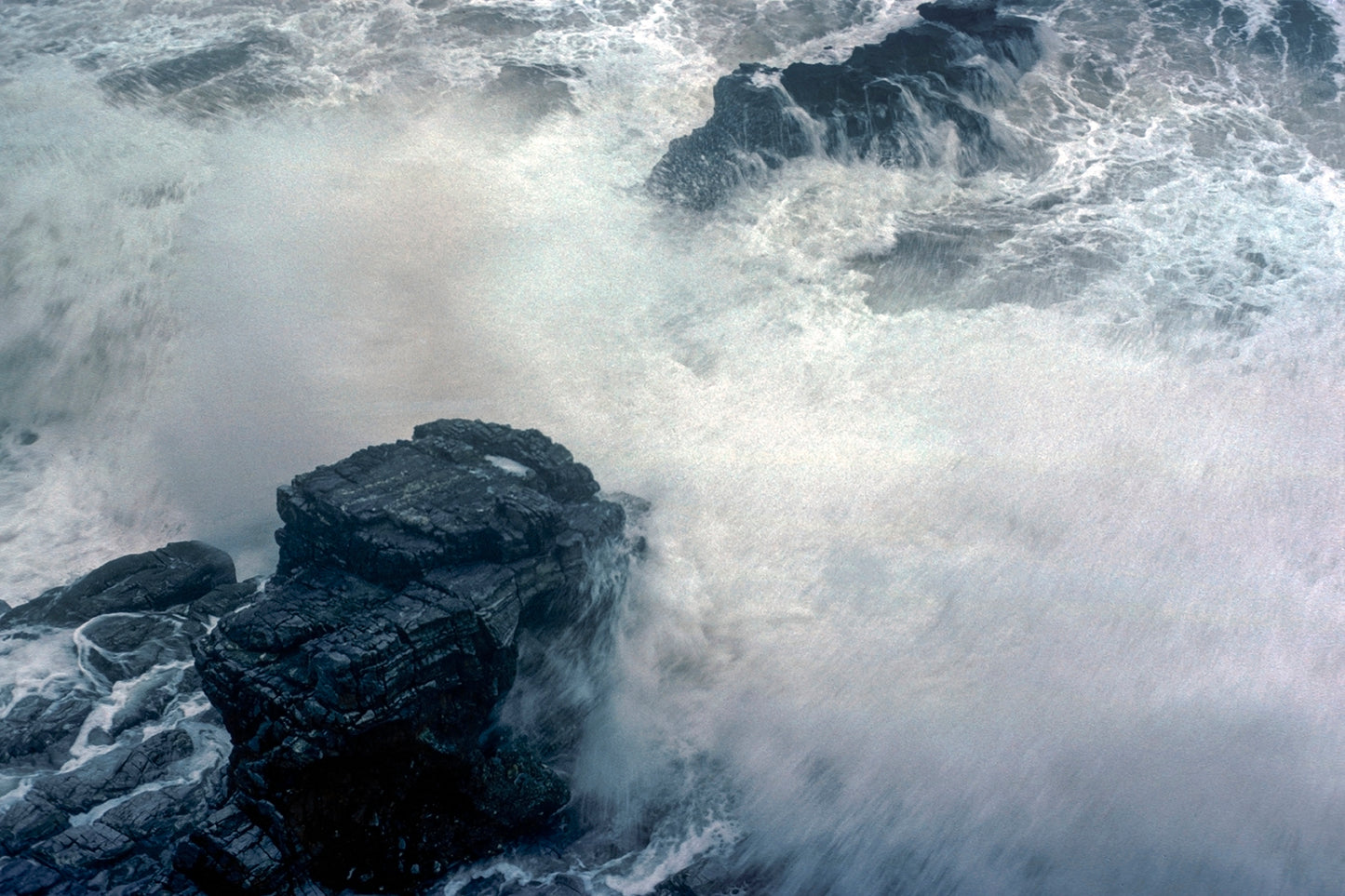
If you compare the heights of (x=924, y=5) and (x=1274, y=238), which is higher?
(x=924, y=5)

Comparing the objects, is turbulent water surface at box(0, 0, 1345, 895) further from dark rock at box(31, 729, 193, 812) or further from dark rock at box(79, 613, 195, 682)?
dark rock at box(31, 729, 193, 812)

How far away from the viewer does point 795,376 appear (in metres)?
37.2

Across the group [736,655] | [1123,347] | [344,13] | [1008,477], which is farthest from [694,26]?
[736,655]

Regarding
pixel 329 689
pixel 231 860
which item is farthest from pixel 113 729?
pixel 329 689

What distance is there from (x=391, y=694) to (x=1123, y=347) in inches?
1106

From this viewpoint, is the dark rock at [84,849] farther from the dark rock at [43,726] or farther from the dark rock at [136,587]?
the dark rock at [136,587]

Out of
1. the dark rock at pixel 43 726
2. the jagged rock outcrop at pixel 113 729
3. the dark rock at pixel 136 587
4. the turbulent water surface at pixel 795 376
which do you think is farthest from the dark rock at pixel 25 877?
the dark rock at pixel 136 587

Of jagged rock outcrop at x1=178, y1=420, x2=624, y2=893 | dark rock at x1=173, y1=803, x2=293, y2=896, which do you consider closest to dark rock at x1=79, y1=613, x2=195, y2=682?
jagged rock outcrop at x1=178, y1=420, x2=624, y2=893

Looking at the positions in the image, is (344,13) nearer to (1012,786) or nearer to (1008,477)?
(1008,477)

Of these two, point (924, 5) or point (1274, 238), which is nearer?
point (1274, 238)

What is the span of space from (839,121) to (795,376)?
14306 millimetres

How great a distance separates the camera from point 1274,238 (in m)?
41.2

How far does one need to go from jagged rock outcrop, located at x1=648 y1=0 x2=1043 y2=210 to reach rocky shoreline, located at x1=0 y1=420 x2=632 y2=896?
19.5m

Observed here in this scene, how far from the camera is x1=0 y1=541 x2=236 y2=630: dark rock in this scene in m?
29.1
